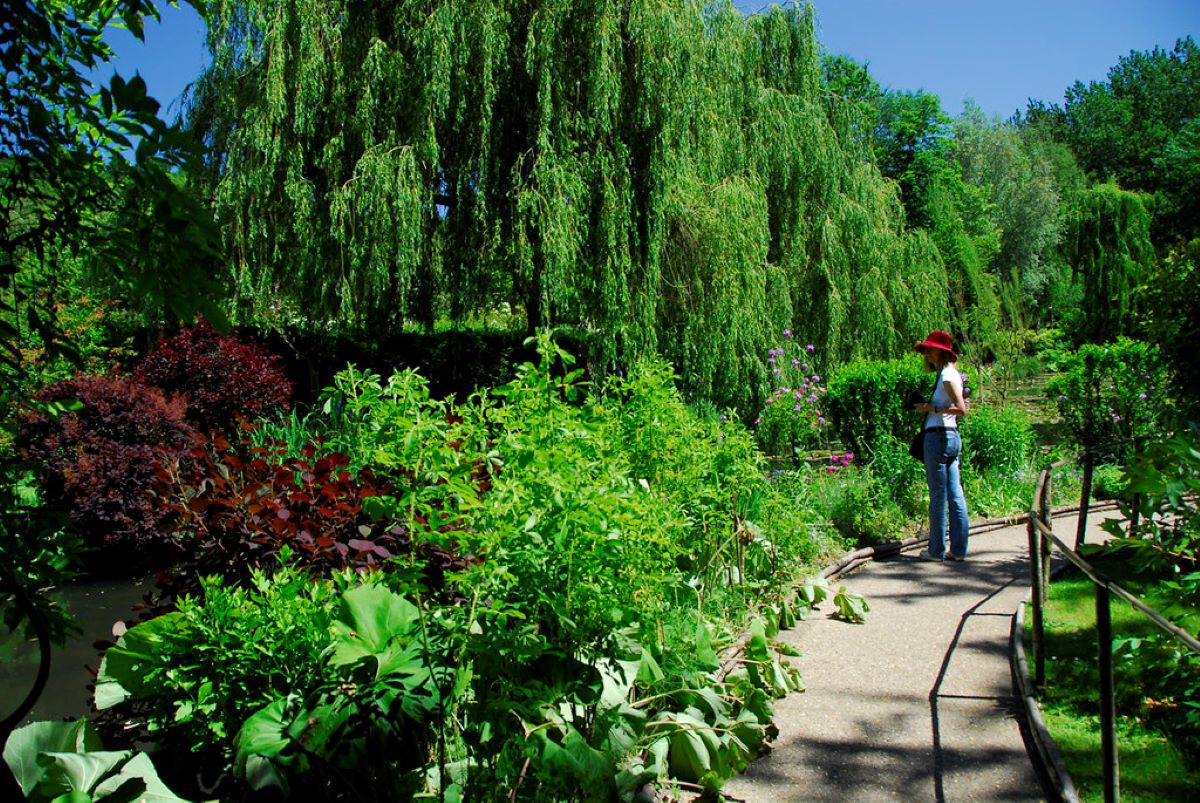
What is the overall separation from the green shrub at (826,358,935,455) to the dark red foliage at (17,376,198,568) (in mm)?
6888

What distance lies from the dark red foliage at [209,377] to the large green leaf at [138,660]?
703 centimetres

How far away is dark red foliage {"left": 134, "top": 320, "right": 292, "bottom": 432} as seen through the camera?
945cm

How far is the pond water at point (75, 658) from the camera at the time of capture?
4.69 m

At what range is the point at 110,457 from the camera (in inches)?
316

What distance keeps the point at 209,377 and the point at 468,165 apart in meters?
4.00

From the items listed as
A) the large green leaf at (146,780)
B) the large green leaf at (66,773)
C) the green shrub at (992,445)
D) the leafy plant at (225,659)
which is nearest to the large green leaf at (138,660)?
the leafy plant at (225,659)

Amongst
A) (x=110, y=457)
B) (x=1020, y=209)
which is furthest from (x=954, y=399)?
(x=1020, y=209)

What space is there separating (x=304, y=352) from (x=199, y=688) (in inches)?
426

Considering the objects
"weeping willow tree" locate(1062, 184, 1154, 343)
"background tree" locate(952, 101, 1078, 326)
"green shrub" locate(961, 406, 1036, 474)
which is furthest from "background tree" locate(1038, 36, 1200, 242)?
"green shrub" locate(961, 406, 1036, 474)

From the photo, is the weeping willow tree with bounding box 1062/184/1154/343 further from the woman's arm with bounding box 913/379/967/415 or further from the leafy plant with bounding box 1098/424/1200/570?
the leafy plant with bounding box 1098/424/1200/570

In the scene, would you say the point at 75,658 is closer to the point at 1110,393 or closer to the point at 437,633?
the point at 437,633

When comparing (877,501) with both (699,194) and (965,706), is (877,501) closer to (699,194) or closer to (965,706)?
(965,706)

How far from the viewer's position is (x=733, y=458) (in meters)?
4.94

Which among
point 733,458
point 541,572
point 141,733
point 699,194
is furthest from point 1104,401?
point 141,733
